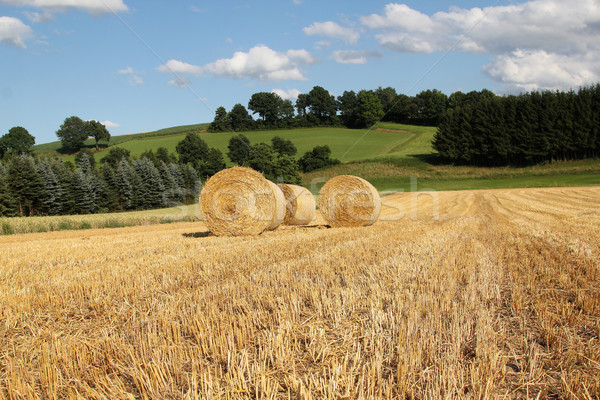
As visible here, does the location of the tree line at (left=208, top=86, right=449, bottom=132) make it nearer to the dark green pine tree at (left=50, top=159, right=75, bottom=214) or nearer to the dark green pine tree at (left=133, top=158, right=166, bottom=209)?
the dark green pine tree at (left=133, top=158, right=166, bottom=209)

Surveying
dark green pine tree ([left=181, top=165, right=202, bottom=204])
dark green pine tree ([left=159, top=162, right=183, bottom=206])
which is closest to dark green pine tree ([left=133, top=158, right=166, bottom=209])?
dark green pine tree ([left=159, top=162, right=183, bottom=206])

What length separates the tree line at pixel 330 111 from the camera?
286ft

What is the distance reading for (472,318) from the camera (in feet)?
11.3

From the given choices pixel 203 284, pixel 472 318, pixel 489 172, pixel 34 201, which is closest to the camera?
pixel 472 318

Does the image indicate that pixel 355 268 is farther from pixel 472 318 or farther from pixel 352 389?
pixel 352 389

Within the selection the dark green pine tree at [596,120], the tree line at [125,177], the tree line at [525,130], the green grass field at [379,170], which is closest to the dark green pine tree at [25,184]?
the tree line at [125,177]

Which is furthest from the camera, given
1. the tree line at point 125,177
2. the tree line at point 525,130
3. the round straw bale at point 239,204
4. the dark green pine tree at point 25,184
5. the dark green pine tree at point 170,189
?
the dark green pine tree at point 170,189

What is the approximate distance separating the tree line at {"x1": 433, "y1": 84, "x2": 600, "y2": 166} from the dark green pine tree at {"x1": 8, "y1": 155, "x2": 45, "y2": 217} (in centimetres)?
4719

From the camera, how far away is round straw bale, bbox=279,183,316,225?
15370mm

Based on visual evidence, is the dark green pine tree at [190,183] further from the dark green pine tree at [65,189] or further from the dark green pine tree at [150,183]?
the dark green pine tree at [65,189]

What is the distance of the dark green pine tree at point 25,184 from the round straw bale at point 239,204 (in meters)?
30.4

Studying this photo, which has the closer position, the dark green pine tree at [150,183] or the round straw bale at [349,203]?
the round straw bale at [349,203]

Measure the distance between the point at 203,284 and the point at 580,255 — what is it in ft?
19.4

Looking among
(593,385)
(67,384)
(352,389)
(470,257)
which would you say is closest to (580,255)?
(470,257)
